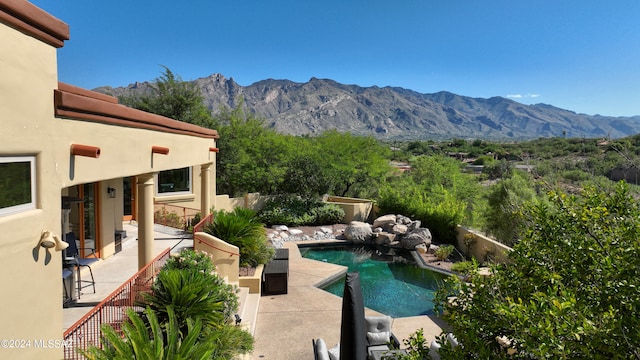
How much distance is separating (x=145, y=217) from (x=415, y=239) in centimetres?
1452

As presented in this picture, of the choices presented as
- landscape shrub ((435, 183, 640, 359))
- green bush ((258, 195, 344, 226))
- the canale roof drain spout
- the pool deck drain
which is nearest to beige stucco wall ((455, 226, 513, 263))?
the pool deck drain

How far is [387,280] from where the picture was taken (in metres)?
15.3

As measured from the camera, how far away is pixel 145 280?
24.0 ft

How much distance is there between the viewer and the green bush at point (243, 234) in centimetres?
1209

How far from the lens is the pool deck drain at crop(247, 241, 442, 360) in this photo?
8734 millimetres

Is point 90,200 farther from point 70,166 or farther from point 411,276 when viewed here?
Result: point 411,276

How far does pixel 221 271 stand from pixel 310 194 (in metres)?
14.8

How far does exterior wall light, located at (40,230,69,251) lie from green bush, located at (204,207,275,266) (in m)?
7.67

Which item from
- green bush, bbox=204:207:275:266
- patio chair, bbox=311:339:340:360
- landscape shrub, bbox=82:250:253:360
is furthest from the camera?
green bush, bbox=204:207:275:266

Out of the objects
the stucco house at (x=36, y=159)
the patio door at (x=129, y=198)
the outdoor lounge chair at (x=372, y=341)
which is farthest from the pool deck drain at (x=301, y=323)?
the patio door at (x=129, y=198)

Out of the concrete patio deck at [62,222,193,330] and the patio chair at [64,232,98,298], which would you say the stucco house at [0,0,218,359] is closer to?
the concrete patio deck at [62,222,193,330]

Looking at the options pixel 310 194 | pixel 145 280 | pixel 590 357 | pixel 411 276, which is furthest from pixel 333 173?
pixel 590 357

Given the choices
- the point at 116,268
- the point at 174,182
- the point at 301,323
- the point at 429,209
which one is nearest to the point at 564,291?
the point at 301,323

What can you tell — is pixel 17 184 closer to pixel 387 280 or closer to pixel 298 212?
pixel 387 280
